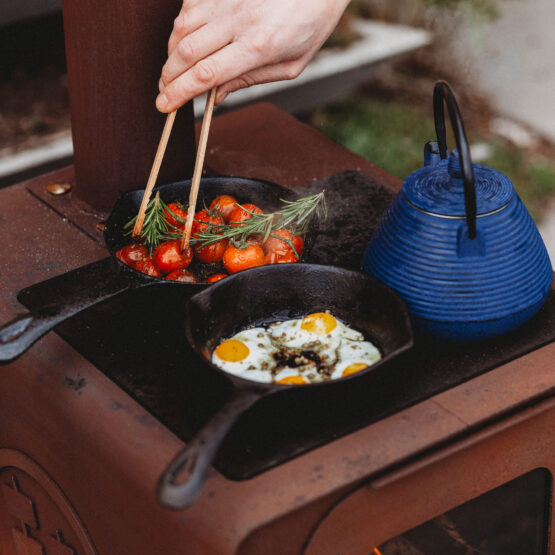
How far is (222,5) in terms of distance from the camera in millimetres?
1583

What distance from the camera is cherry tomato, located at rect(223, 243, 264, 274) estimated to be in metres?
1.51

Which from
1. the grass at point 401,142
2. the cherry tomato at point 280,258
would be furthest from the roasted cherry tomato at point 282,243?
the grass at point 401,142

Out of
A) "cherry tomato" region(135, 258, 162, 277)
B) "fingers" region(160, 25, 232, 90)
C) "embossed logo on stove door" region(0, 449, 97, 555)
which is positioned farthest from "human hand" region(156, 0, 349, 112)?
"embossed logo on stove door" region(0, 449, 97, 555)

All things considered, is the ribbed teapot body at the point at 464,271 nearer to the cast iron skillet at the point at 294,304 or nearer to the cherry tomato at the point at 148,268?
the cast iron skillet at the point at 294,304

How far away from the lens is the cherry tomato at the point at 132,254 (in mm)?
1550

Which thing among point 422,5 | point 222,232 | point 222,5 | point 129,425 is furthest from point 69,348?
point 422,5

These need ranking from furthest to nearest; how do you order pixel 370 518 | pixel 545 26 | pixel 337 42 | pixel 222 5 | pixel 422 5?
1. pixel 545 26
2. pixel 422 5
3. pixel 337 42
4. pixel 222 5
5. pixel 370 518

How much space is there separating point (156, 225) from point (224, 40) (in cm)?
41

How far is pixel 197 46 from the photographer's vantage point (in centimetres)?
156

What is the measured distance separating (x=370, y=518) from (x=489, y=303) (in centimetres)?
43

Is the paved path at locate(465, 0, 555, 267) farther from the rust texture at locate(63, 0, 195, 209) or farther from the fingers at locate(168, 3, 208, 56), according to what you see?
the fingers at locate(168, 3, 208, 56)

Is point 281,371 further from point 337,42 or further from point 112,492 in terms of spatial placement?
point 337,42

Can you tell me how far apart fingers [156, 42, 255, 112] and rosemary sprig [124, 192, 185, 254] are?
0.20 m

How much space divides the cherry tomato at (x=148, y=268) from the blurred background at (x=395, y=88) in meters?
2.15
